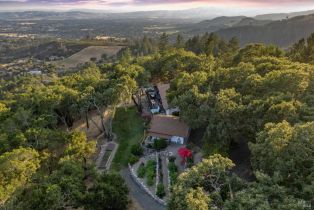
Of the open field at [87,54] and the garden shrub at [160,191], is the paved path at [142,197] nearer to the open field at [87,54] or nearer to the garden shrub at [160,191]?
the garden shrub at [160,191]

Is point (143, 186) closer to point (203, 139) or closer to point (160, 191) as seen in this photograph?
point (160, 191)

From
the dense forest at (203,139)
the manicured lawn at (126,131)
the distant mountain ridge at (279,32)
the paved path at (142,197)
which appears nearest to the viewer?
the dense forest at (203,139)

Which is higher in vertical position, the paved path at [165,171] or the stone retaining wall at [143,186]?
the paved path at [165,171]

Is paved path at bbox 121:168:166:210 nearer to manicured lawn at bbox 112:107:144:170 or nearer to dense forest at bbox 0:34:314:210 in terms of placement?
dense forest at bbox 0:34:314:210

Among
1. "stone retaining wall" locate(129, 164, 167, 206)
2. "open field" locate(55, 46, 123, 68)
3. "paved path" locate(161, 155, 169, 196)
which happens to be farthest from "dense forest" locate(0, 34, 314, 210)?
"open field" locate(55, 46, 123, 68)

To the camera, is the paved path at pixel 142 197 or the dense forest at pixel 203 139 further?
the paved path at pixel 142 197

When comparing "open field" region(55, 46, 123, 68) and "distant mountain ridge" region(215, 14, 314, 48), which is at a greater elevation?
"distant mountain ridge" region(215, 14, 314, 48)

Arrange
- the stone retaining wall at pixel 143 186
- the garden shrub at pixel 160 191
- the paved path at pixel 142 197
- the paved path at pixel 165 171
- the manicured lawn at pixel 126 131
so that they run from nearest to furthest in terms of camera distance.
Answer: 1. the paved path at pixel 142 197
2. the stone retaining wall at pixel 143 186
3. the garden shrub at pixel 160 191
4. the paved path at pixel 165 171
5. the manicured lawn at pixel 126 131

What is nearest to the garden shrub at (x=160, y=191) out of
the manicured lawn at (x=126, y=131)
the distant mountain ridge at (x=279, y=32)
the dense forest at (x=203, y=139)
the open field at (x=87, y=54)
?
the dense forest at (x=203, y=139)
